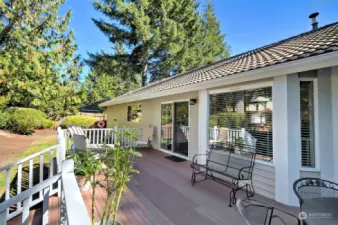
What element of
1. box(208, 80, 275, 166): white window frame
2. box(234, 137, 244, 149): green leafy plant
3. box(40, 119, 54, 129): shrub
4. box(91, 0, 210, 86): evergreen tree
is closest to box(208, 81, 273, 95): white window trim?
box(208, 80, 275, 166): white window frame

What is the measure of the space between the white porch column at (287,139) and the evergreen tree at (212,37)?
17.9 metres

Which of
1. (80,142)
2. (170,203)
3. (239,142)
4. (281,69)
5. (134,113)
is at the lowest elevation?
(170,203)

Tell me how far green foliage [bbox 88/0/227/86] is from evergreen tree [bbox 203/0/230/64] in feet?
9.49

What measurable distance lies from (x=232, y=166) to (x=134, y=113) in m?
8.00

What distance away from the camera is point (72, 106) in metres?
20.8

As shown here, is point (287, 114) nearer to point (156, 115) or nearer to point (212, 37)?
point (156, 115)

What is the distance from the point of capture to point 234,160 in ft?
14.3

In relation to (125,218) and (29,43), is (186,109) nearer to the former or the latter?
(125,218)

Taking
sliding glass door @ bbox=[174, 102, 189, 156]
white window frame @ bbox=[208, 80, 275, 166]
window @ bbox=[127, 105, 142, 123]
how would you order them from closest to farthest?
white window frame @ bbox=[208, 80, 275, 166]
sliding glass door @ bbox=[174, 102, 189, 156]
window @ bbox=[127, 105, 142, 123]

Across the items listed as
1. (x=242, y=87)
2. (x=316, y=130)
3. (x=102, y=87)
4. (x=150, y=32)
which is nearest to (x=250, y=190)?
(x=316, y=130)

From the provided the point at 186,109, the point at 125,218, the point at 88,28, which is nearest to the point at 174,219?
the point at 125,218

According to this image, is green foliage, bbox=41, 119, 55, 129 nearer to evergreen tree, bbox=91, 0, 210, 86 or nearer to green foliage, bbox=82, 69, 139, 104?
evergreen tree, bbox=91, 0, 210, 86

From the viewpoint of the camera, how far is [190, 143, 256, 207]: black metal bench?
12.8ft

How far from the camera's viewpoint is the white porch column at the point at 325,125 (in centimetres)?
338
